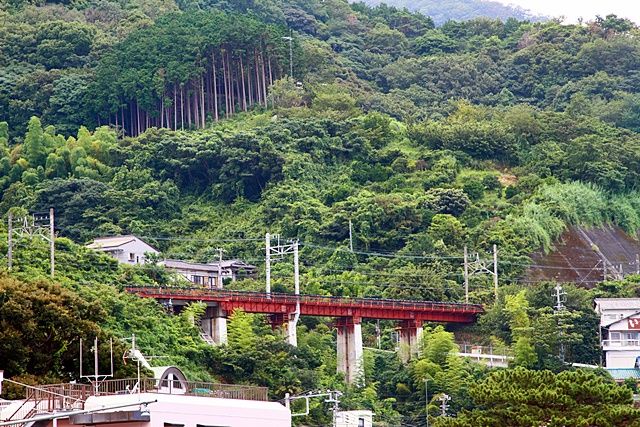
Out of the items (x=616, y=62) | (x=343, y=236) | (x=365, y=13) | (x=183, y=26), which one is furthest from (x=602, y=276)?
(x=365, y=13)

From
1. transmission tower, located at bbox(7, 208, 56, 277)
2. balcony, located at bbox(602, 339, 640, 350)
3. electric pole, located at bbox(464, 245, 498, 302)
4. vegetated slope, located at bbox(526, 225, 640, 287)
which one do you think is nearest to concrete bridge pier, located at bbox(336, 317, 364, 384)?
electric pole, located at bbox(464, 245, 498, 302)

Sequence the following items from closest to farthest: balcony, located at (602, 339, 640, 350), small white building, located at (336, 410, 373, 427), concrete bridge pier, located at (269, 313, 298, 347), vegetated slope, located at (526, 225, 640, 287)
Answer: small white building, located at (336, 410, 373, 427)
concrete bridge pier, located at (269, 313, 298, 347)
balcony, located at (602, 339, 640, 350)
vegetated slope, located at (526, 225, 640, 287)

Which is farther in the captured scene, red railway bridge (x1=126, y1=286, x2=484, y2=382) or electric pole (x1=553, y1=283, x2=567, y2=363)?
electric pole (x1=553, y1=283, x2=567, y2=363)

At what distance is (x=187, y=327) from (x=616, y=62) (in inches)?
2843

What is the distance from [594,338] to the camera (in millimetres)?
87812

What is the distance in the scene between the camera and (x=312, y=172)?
107188 millimetres

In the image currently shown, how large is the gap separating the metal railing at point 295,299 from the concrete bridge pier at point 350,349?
100cm

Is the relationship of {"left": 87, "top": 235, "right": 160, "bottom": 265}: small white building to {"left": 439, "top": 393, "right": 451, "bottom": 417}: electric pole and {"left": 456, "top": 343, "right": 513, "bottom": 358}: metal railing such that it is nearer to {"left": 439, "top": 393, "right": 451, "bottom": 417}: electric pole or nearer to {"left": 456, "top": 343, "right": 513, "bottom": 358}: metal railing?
{"left": 456, "top": 343, "right": 513, "bottom": 358}: metal railing

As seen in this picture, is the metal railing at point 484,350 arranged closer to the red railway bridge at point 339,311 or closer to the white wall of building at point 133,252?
the red railway bridge at point 339,311

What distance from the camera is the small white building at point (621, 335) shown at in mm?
87188

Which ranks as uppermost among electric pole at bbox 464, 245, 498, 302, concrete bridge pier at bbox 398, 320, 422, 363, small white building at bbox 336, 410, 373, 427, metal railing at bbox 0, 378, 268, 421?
electric pole at bbox 464, 245, 498, 302

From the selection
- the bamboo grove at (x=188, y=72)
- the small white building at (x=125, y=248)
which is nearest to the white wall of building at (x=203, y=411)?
the small white building at (x=125, y=248)

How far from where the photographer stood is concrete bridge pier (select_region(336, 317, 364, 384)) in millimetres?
82500

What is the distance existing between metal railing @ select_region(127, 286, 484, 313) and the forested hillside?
1186 millimetres
